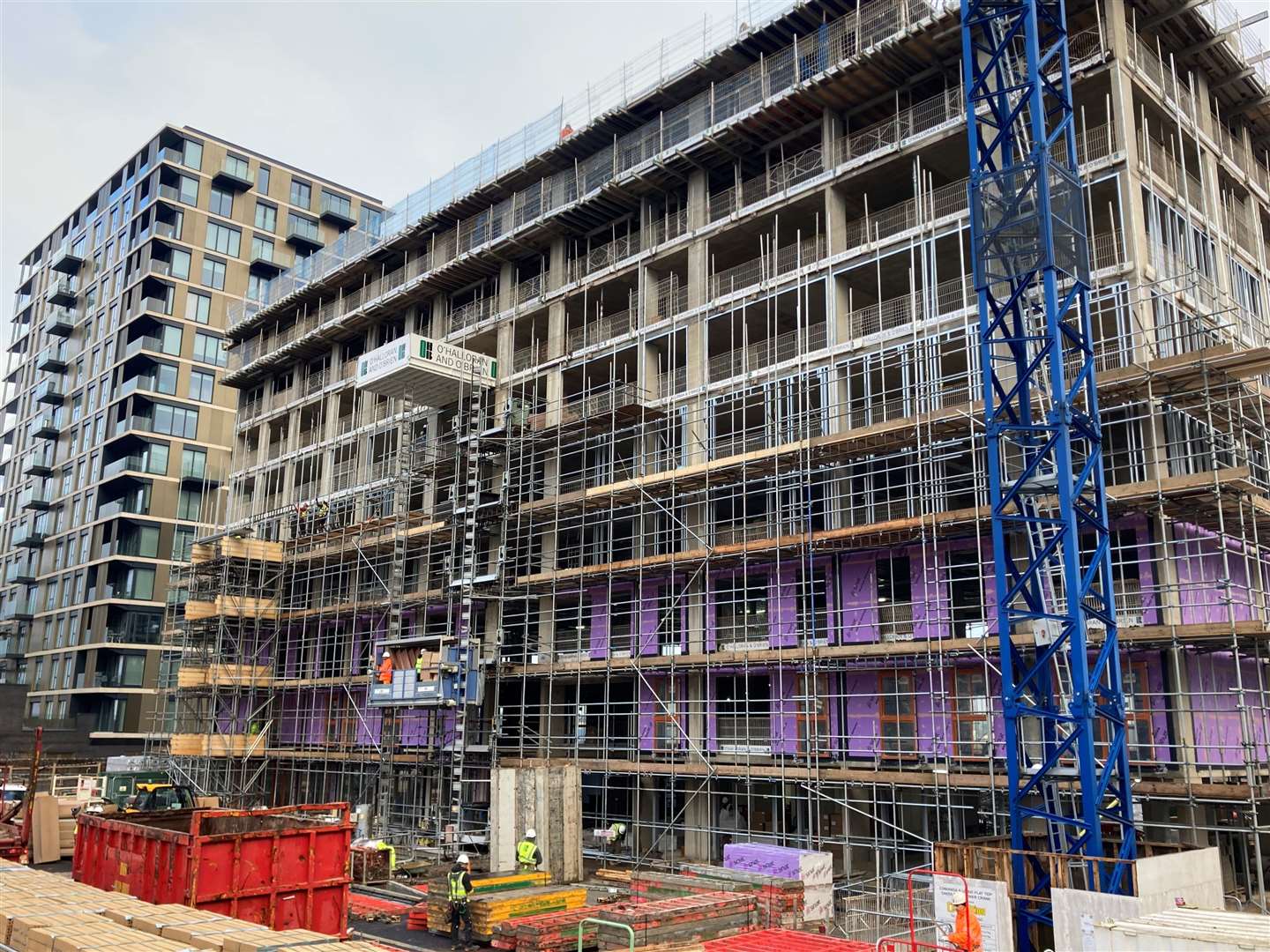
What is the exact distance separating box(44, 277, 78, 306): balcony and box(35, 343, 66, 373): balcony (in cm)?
312

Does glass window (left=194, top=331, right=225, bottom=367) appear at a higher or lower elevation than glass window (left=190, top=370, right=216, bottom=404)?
higher

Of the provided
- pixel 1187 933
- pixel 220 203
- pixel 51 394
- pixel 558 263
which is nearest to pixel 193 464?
pixel 51 394

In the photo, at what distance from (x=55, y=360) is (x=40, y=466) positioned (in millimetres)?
7581

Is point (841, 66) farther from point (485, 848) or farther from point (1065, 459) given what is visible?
point (485, 848)

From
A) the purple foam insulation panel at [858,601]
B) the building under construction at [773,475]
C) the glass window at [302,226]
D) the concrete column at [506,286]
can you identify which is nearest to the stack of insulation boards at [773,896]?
the building under construction at [773,475]

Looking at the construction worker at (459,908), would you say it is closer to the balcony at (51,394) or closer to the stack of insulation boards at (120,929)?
the stack of insulation boards at (120,929)

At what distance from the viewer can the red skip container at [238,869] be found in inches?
607

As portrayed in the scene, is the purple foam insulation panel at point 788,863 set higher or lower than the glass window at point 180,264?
lower

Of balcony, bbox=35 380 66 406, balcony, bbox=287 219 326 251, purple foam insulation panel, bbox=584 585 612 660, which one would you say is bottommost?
purple foam insulation panel, bbox=584 585 612 660

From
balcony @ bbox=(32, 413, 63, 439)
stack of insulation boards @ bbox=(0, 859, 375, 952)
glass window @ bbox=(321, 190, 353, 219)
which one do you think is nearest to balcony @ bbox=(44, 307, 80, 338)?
balcony @ bbox=(32, 413, 63, 439)

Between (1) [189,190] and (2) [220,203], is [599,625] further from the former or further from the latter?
(1) [189,190]

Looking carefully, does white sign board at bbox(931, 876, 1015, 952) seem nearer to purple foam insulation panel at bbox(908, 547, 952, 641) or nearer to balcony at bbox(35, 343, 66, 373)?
purple foam insulation panel at bbox(908, 547, 952, 641)

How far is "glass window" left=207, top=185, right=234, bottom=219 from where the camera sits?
2633 inches

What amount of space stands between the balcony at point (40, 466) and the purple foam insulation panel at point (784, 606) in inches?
2416
